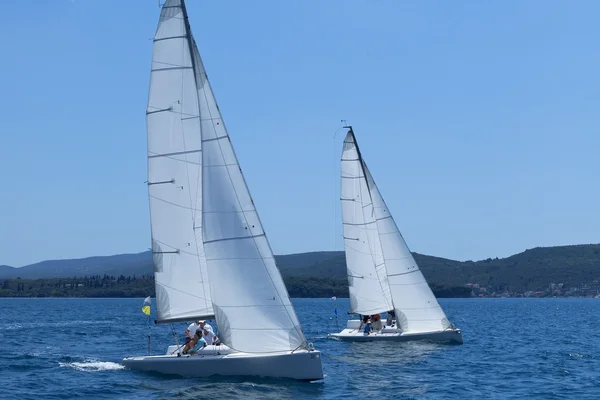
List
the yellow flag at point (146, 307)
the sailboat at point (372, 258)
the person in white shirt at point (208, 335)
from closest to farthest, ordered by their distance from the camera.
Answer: the person in white shirt at point (208, 335) < the yellow flag at point (146, 307) < the sailboat at point (372, 258)

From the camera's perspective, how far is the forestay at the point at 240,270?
97.0 ft

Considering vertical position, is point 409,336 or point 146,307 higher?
point 146,307

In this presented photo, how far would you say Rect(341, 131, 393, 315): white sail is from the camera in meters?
50.8

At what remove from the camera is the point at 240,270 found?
29.8m

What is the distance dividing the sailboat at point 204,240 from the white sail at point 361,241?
19.9 metres

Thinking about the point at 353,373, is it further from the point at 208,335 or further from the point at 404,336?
the point at 404,336

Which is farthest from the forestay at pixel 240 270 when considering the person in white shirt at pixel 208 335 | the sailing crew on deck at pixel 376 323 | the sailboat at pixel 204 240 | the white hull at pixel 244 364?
the sailing crew on deck at pixel 376 323

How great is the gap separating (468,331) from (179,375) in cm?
3822

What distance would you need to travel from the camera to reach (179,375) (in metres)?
30.6

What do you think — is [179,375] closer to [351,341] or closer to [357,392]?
[357,392]

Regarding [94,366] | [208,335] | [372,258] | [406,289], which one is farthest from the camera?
[372,258]

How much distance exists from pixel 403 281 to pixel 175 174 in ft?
66.6

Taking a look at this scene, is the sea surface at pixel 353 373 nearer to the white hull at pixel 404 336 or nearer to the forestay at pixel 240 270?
the white hull at pixel 404 336

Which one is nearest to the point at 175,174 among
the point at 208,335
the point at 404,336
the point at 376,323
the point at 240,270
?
the point at 240,270
